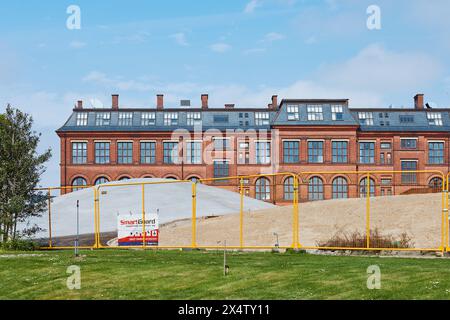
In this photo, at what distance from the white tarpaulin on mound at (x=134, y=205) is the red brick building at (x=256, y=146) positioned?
20.3 m

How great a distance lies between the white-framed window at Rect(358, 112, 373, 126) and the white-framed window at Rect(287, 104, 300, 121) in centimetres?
829

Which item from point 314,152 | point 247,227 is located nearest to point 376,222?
point 247,227

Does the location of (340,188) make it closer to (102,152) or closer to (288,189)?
(288,189)

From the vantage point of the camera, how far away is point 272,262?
1669 cm

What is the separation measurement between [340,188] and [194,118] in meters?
19.7

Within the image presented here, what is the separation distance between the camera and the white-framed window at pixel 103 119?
254ft

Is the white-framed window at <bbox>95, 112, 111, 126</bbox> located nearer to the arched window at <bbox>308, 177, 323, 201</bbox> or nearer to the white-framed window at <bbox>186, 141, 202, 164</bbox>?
the white-framed window at <bbox>186, 141, 202, 164</bbox>

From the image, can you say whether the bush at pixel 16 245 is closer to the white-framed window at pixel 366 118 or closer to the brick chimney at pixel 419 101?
the white-framed window at pixel 366 118

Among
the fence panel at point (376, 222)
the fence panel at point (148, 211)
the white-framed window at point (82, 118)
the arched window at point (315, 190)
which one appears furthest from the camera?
the white-framed window at point (82, 118)

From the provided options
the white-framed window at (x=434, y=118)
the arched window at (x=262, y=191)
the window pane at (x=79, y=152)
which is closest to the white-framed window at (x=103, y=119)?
the window pane at (x=79, y=152)

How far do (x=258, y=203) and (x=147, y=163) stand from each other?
84.1 feet

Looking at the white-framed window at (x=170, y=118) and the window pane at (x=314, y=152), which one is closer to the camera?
the window pane at (x=314, y=152)
